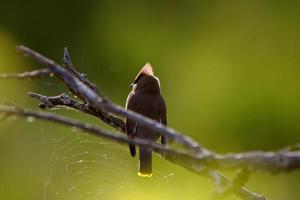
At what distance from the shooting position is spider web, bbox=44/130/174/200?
14.2ft

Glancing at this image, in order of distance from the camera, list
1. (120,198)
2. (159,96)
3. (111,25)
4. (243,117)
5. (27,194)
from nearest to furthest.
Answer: (159,96), (120,198), (27,194), (243,117), (111,25)

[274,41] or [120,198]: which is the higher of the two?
[274,41]

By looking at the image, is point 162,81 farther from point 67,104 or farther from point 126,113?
point 126,113

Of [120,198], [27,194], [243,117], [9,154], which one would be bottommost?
[120,198]

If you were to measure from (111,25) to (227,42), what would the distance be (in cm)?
142

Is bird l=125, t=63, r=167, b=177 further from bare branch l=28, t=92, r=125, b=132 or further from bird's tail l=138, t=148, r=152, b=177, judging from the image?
bare branch l=28, t=92, r=125, b=132

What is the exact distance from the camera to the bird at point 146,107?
2.94 metres

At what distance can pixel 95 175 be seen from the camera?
4824mm

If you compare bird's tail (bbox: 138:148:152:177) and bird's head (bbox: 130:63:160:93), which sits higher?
bird's head (bbox: 130:63:160:93)

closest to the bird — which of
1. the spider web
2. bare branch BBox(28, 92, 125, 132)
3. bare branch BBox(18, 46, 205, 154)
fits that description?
bare branch BBox(28, 92, 125, 132)

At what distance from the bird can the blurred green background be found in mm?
1148

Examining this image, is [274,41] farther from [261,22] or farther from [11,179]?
[11,179]

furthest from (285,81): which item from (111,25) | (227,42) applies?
(111,25)

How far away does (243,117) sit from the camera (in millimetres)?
6691
